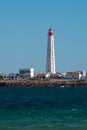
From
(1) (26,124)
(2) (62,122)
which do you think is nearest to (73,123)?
(2) (62,122)

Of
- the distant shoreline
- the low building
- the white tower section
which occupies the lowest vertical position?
the distant shoreline

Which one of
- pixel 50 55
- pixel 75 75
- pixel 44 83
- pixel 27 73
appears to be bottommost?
pixel 44 83

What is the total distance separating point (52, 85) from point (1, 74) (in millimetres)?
40840

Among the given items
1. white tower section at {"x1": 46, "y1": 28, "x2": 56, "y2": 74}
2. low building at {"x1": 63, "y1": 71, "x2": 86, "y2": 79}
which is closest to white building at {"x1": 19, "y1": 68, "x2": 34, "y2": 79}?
white tower section at {"x1": 46, "y1": 28, "x2": 56, "y2": 74}

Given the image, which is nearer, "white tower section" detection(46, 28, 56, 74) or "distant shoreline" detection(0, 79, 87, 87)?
"distant shoreline" detection(0, 79, 87, 87)

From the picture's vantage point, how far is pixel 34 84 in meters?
150

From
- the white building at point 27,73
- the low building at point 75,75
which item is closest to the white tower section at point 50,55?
the low building at point 75,75

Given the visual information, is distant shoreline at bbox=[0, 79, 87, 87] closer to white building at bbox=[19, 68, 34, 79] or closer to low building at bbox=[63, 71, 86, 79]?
low building at bbox=[63, 71, 86, 79]

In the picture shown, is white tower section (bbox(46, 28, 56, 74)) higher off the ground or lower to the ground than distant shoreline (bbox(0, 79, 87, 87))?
higher

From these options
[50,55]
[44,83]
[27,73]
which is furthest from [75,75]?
[44,83]

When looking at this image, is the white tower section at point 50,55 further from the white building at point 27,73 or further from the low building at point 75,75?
the white building at point 27,73

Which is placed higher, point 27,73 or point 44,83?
point 27,73

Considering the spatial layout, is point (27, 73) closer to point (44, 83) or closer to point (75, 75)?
point (75, 75)

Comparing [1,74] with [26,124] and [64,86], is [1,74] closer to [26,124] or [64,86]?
[64,86]
